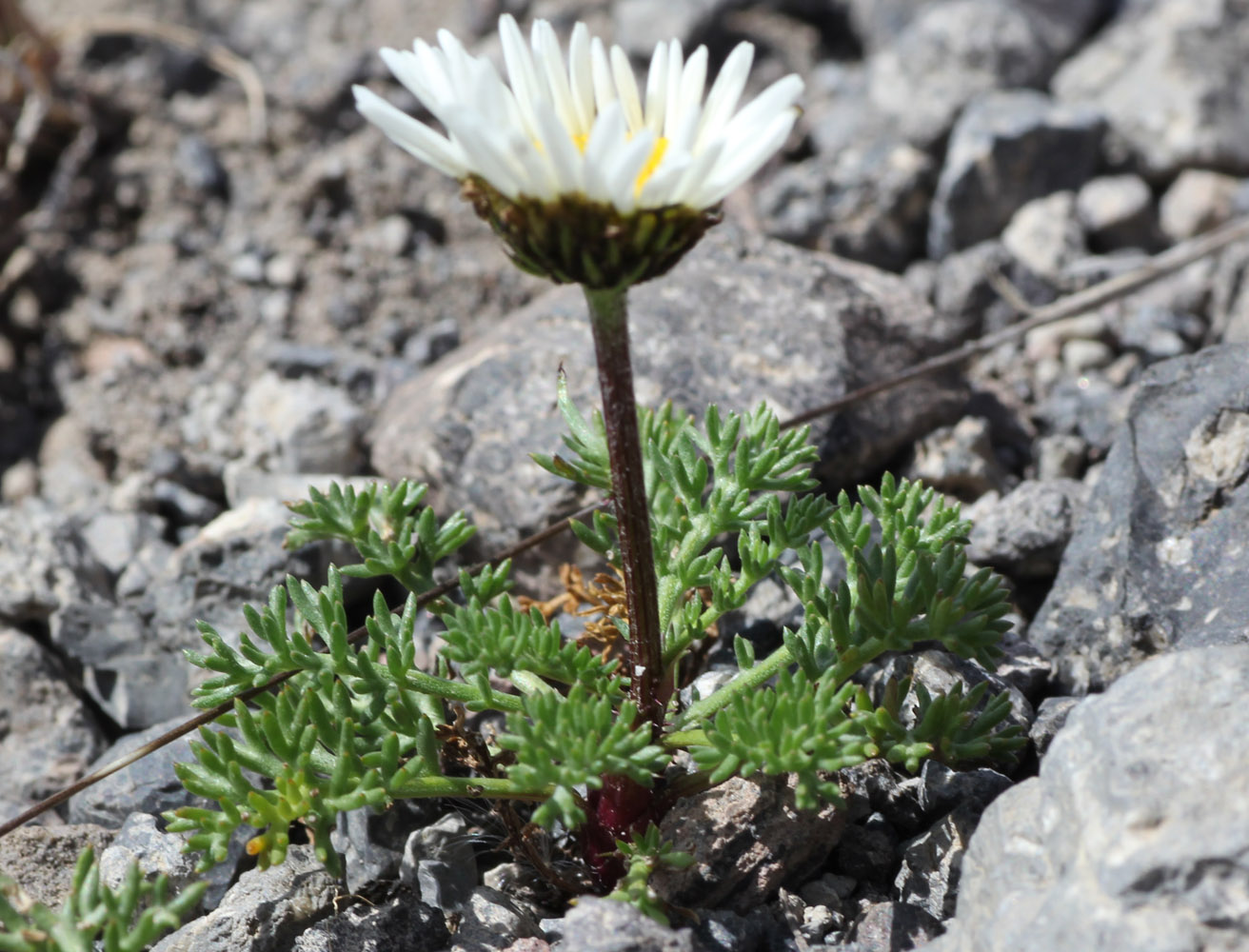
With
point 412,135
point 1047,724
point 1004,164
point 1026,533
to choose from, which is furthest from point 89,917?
point 1004,164

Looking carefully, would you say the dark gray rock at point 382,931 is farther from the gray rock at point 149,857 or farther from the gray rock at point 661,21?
the gray rock at point 661,21

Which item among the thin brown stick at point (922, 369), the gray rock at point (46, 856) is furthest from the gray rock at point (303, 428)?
the gray rock at point (46, 856)

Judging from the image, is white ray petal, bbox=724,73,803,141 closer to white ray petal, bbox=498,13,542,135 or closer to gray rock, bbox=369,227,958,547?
white ray petal, bbox=498,13,542,135

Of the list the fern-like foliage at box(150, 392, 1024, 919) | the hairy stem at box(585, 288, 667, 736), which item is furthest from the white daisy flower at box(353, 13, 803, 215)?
the fern-like foliage at box(150, 392, 1024, 919)

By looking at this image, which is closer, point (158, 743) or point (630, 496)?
point (630, 496)

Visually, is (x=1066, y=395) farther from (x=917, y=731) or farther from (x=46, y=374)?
(x=46, y=374)

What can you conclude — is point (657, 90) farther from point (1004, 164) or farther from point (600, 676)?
point (1004, 164)

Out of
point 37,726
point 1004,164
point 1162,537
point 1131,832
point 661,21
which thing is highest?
point 661,21

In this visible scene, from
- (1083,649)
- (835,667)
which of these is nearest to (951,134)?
(1083,649)
